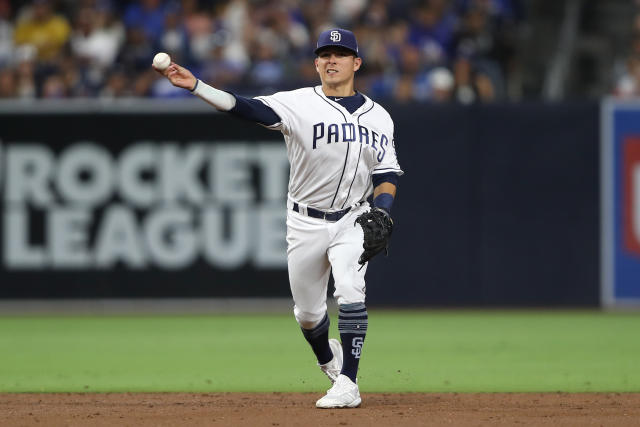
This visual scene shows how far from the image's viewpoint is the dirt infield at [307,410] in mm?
6078

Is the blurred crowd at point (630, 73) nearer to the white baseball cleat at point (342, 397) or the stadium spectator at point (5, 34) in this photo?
the stadium spectator at point (5, 34)

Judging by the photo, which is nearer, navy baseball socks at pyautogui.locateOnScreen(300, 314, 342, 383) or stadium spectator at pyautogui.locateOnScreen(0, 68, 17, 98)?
navy baseball socks at pyautogui.locateOnScreen(300, 314, 342, 383)

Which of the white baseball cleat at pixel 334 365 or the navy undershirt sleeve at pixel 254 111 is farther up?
the navy undershirt sleeve at pixel 254 111

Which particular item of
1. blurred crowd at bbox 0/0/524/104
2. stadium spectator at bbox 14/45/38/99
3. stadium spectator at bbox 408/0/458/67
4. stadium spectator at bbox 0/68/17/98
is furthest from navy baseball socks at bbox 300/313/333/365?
stadium spectator at bbox 408/0/458/67

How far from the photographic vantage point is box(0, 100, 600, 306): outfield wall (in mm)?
13336

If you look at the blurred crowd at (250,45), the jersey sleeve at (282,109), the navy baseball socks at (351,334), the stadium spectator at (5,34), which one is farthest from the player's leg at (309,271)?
the stadium spectator at (5,34)

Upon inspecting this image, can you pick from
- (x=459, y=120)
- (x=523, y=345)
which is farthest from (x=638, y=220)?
(x=523, y=345)

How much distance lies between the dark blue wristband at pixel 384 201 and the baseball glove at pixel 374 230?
0.27 ft

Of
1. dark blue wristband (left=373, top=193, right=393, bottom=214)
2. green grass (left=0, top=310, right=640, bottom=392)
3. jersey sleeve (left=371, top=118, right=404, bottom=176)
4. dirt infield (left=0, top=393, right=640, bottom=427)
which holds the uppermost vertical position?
jersey sleeve (left=371, top=118, right=404, bottom=176)

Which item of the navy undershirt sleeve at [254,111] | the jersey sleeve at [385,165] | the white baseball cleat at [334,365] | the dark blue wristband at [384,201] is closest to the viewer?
the navy undershirt sleeve at [254,111]

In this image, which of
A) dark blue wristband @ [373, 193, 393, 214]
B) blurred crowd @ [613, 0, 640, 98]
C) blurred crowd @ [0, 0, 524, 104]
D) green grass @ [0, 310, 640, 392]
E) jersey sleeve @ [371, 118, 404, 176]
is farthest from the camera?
blurred crowd @ [613, 0, 640, 98]

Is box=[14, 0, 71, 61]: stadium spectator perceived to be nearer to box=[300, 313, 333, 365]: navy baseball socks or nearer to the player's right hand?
box=[300, 313, 333, 365]: navy baseball socks

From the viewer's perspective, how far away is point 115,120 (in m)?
13.6

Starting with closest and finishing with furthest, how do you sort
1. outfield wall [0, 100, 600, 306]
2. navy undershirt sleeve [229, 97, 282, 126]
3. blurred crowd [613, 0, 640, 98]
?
navy undershirt sleeve [229, 97, 282, 126] → outfield wall [0, 100, 600, 306] → blurred crowd [613, 0, 640, 98]
